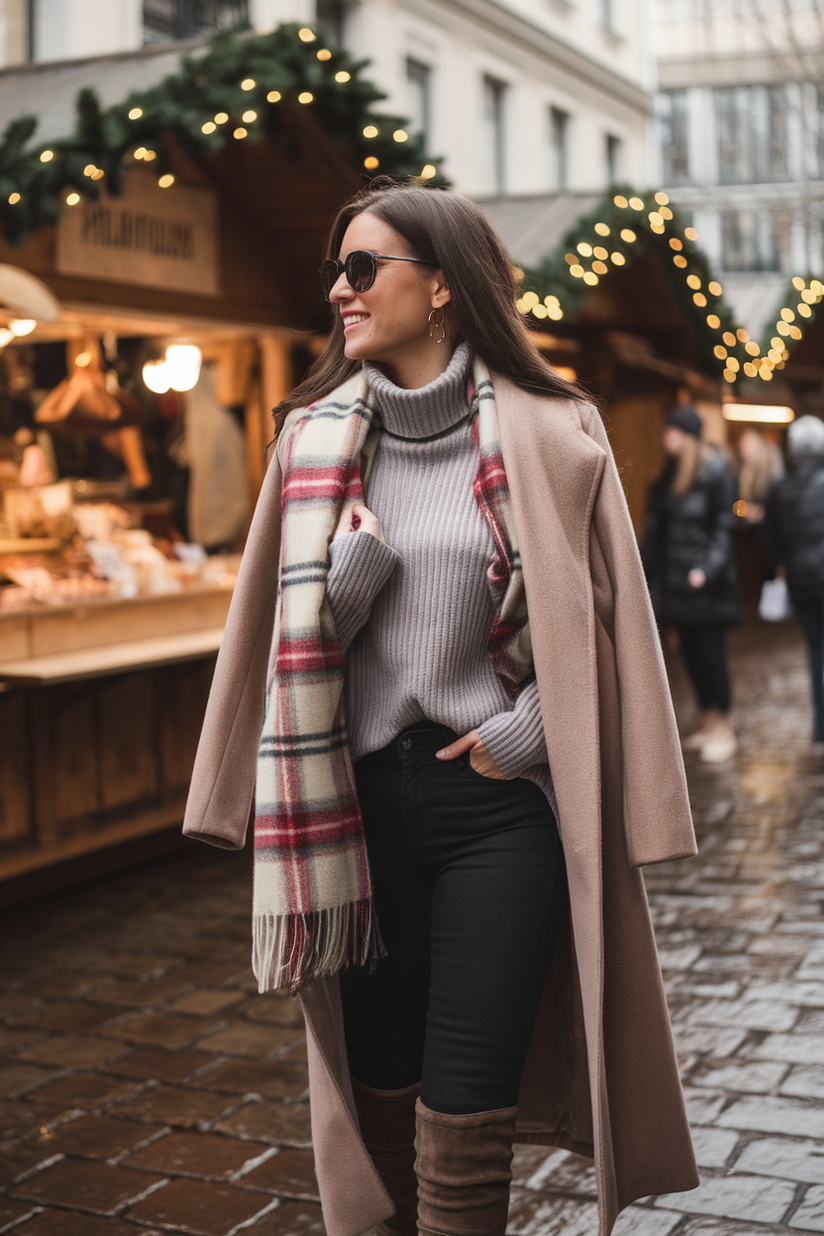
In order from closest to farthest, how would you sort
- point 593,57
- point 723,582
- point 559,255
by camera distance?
point 723,582, point 559,255, point 593,57

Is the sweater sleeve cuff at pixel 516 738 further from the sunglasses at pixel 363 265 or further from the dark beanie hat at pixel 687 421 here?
the dark beanie hat at pixel 687 421

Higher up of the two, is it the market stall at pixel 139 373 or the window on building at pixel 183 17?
the window on building at pixel 183 17

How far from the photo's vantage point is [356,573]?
7.88 feet

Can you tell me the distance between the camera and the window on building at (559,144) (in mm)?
22578

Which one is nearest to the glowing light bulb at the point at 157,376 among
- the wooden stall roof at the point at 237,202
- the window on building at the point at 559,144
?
the wooden stall roof at the point at 237,202

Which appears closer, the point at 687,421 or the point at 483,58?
the point at 687,421

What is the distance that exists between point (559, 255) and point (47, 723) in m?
5.53

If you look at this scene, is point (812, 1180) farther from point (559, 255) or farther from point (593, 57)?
point (593, 57)

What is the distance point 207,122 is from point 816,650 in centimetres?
481

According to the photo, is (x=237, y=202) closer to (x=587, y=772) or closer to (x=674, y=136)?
(x=587, y=772)

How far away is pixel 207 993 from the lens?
16.3 ft

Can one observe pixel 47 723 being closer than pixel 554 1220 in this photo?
No

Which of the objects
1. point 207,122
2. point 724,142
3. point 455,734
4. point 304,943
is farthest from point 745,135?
point 304,943

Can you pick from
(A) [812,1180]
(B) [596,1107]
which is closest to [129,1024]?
(A) [812,1180]
